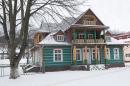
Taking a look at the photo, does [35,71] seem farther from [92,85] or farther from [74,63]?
[92,85]

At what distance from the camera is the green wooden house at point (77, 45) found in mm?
35000

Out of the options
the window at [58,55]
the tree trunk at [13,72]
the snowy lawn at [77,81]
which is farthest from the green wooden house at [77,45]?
the snowy lawn at [77,81]

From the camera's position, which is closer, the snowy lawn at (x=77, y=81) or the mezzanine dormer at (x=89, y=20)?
the snowy lawn at (x=77, y=81)

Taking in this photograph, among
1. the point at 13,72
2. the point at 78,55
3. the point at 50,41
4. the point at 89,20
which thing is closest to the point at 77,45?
the point at 78,55

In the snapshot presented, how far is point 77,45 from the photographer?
118 feet

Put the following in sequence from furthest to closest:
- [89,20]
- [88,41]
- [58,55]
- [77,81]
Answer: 1. [89,20]
2. [88,41]
3. [58,55]
4. [77,81]

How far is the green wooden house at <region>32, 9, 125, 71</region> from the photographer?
3500cm

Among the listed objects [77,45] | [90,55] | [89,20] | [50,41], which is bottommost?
[90,55]

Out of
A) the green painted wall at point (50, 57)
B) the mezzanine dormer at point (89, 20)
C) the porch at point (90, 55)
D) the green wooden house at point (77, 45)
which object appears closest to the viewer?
the green painted wall at point (50, 57)

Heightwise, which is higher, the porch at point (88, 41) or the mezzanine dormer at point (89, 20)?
the mezzanine dormer at point (89, 20)

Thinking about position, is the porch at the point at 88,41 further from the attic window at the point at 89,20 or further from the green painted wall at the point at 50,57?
the attic window at the point at 89,20

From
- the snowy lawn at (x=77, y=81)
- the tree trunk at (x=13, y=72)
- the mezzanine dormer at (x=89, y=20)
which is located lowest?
the snowy lawn at (x=77, y=81)

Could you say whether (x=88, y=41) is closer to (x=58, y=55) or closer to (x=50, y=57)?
(x=58, y=55)

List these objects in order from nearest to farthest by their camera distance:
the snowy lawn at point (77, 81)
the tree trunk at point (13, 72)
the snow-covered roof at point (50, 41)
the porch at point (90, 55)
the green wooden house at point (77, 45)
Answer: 1. the snowy lawn at point (77, 81)
2. the tree trunk at point (13, 72)
3. the snow-covered roof at point (50, 41)
4. the green wooden house at point (77, 45)
5. the porch at point (90, 55)
